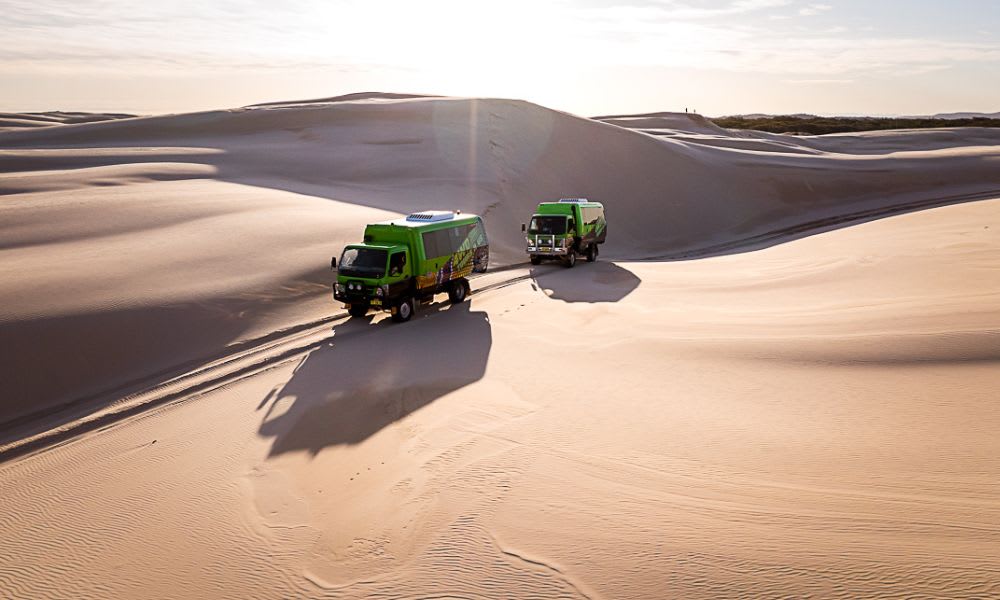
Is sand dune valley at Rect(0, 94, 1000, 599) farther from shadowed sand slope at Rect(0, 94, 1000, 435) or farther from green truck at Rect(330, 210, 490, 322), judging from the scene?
green truck at Rect(330, 210, 490, 322)

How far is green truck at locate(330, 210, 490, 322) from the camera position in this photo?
57.1ft

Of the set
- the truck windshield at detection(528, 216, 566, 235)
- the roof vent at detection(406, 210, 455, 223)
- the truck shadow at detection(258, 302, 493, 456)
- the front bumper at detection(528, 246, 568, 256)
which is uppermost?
the roof vent at detection(406, 210, 455, 223)

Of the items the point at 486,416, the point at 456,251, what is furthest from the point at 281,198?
the point at 486,416

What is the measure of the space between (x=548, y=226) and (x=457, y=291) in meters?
7.06

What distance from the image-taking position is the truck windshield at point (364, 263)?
57.1 feet

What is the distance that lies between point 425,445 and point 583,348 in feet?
18.5

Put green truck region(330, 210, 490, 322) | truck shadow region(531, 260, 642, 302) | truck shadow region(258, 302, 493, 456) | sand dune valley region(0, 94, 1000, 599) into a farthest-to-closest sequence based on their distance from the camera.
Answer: truck shadow region(531, 260, 642, 302) → green truck region(330, 210, 490, 322) → truck shadow region(258, 302, 493, 456) → sand dune valley region(0, 94, 1000, 599)

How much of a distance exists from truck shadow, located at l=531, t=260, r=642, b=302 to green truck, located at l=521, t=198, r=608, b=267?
1.76 ft

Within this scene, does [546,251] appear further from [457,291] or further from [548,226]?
[457,291]

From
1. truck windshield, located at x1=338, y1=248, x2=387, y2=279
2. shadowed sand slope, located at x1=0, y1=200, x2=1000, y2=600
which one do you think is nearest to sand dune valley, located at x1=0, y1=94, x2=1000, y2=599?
shadowed sand slope, located at x1=0, y1=200, x2=1000, y2=600

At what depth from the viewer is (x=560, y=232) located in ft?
83.9

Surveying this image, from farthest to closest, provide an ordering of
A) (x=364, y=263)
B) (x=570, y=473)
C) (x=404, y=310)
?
(x=404, y=310) < (x=364, y=263) < (x=570, y=473)

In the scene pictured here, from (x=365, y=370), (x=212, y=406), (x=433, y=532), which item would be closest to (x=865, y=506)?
(x=433, y=532)

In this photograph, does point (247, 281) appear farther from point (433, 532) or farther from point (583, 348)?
point (433, 532)
